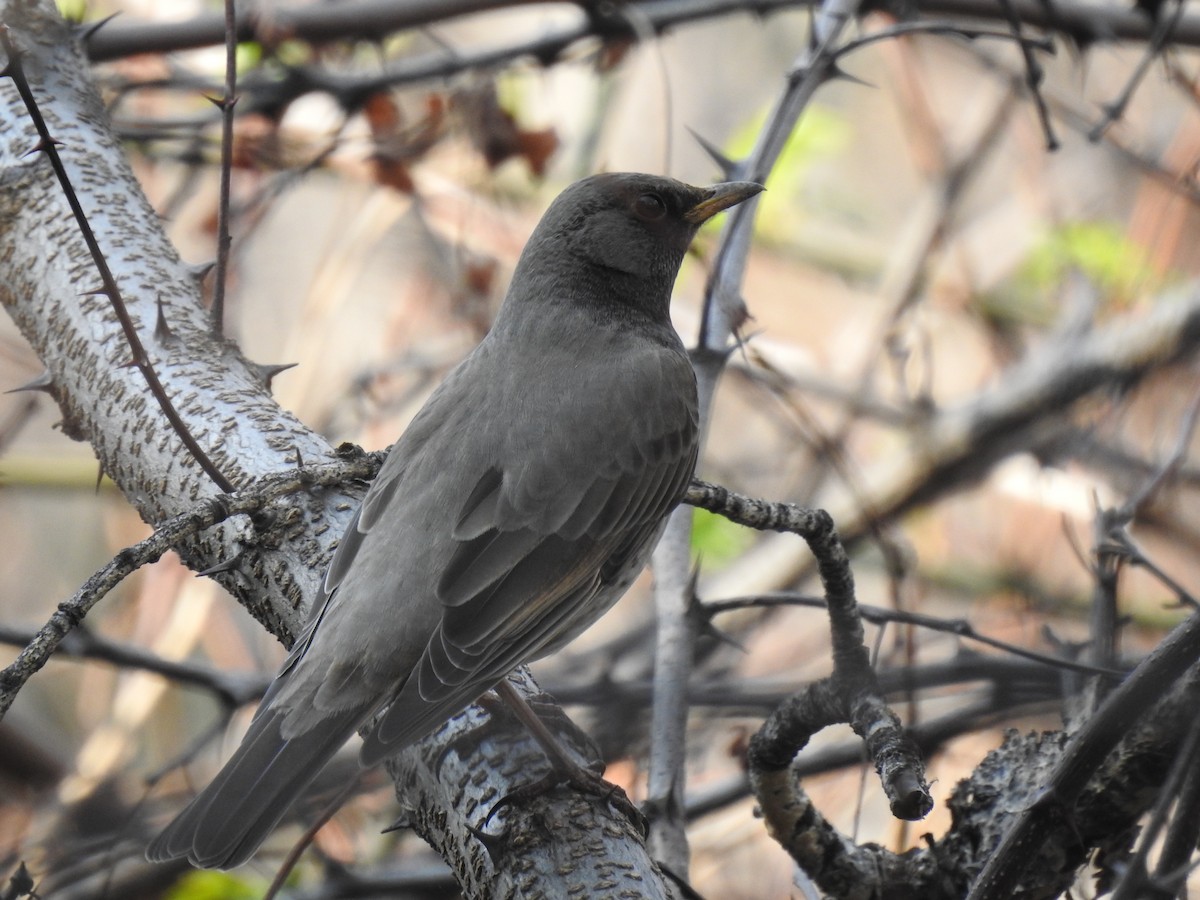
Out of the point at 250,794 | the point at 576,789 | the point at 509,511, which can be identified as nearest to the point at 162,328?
the point at 509,511

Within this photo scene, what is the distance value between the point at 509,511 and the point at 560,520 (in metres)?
0.14

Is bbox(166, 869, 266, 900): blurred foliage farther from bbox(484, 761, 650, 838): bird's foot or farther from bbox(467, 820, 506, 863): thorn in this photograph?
bbox(467, 820, 506, 863): thorn

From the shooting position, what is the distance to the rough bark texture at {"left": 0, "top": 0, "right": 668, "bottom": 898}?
2.32m

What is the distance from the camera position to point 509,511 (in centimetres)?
316

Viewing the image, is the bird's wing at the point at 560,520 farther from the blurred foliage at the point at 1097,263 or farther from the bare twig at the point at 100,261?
the blurred foliage at the point at 1097,263

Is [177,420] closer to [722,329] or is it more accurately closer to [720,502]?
[720,502]

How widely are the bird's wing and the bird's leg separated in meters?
0.09

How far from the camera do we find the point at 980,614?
25.2 ft

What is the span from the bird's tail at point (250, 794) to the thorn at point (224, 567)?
342 millimetres

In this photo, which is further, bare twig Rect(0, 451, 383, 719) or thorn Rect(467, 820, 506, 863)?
thorn Rect(467, 820, 506, 863)

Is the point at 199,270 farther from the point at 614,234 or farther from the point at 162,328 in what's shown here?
the point at 614,234

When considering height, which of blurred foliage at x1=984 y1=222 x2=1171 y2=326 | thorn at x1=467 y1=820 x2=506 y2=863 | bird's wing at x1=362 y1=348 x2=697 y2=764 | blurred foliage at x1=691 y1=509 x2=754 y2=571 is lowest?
thorn at x1=467 y1=820 x2=506 y2=863

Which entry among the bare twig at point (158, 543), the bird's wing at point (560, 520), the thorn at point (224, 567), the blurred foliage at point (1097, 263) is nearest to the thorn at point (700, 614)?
the bird's wing at point (560, 520)

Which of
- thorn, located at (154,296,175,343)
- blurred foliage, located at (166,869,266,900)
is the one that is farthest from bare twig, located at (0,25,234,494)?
blurred foliage, located at (166,869,266,900)
